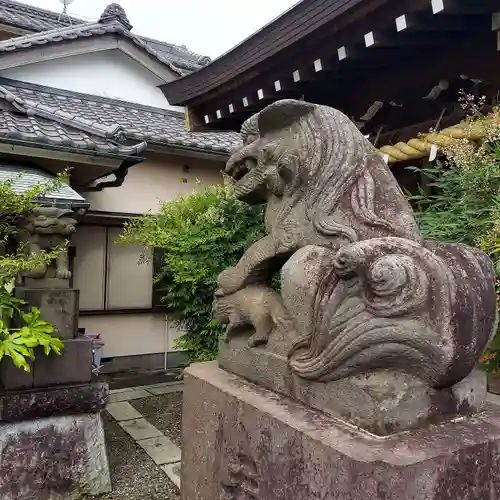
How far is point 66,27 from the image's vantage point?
29.1 ft

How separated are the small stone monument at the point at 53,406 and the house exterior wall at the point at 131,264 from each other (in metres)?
3.42

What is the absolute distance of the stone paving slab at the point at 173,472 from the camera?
12.7 ft

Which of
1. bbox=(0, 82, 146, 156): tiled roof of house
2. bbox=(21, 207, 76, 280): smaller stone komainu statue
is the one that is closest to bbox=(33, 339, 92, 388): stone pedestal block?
bbox=(21, 207, 76, 280): smaller stone komainu statue

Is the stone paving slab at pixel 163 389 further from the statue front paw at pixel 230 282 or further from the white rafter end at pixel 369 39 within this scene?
the white rafter end at pixel 369 39

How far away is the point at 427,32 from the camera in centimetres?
301

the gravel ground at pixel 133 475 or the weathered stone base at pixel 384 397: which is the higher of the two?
the weathered stone base at pixel 384 397

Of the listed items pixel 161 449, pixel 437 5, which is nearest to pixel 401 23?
pixel 437 5

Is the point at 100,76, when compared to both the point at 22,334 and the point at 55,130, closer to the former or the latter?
the point at 55,130

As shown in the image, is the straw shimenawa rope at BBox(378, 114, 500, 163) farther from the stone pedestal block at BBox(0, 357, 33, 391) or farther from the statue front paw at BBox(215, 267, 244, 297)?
the stone pedestal block at BBox(0, 357, 33, 391)

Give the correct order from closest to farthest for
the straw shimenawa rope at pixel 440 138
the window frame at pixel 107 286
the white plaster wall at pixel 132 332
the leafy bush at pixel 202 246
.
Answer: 1. the straw shimenawa rope at pixel 440 138
2. the leafy bush at pixel 202 246
3. the window frame at pixel 107 286
4. the white plaster wall at pixel 132 332

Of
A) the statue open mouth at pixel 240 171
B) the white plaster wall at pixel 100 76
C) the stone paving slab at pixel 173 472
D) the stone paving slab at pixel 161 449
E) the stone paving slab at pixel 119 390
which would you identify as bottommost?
the stone paving slab at pixel 173 472

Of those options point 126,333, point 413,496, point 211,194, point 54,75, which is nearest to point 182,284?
point 211,194

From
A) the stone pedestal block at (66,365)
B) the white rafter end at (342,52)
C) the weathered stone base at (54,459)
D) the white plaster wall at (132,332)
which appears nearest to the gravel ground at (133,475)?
the weathered stone base at (54,459)

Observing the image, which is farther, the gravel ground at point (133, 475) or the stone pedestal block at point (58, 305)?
the gravel ground at point (133, 475)
